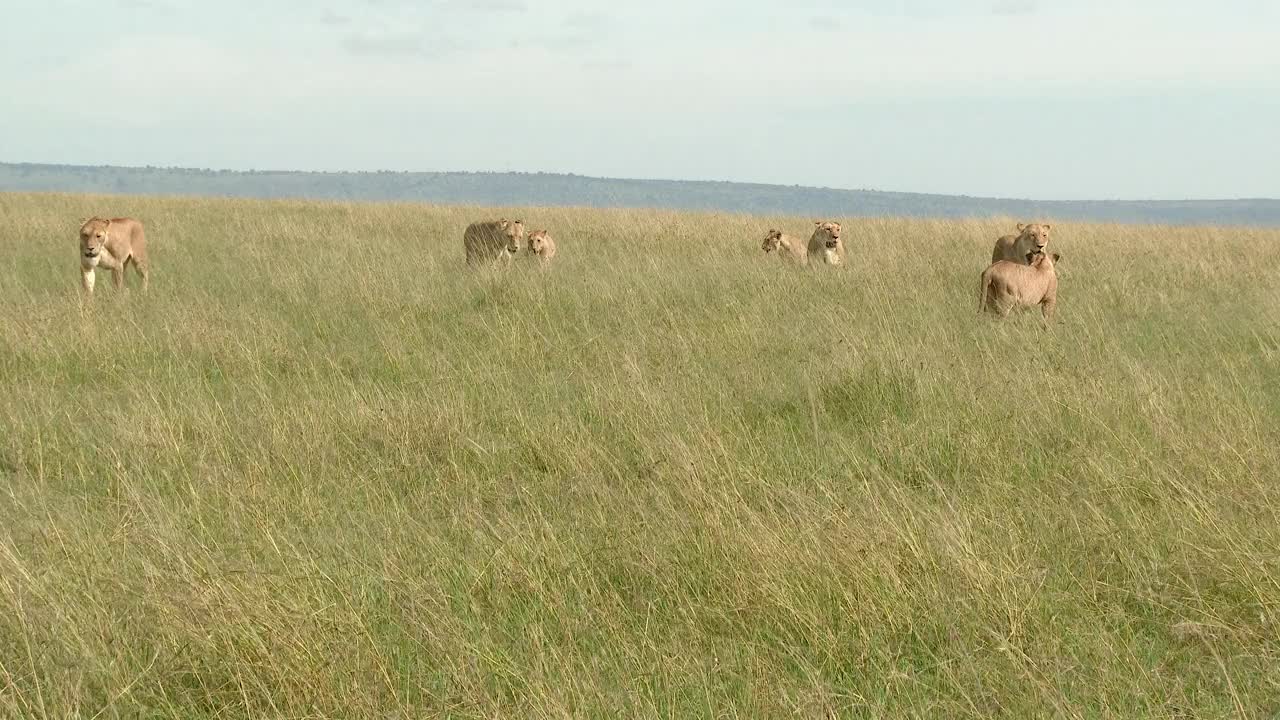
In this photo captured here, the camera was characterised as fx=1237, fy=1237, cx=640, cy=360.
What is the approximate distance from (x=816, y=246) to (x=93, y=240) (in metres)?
7.28

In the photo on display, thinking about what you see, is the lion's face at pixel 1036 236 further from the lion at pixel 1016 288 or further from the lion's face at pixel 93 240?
the lion's face at pixel 93 240

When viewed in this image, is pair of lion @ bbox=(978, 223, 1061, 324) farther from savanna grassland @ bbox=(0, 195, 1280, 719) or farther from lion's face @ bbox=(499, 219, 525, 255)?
lion's face @ bbox=(499, 219, 525, 255)

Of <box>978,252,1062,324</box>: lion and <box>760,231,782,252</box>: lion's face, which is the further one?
<box>760,231,782,252</box>: lion's face

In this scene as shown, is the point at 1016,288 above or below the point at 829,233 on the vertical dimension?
below

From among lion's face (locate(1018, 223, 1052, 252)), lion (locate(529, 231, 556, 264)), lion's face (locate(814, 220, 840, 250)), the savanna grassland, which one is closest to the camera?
the savanna grassland

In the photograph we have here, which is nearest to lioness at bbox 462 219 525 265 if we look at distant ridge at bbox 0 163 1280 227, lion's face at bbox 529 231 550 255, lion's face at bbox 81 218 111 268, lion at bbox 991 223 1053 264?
lion's face at bbox 529 231 550 255

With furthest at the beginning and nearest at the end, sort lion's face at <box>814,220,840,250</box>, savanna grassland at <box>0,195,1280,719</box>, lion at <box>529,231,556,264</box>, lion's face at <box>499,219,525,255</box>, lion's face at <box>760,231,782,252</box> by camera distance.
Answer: lion's face at <box>760,231,782,252</box> < lion's face at <box>499,219,525,255</box> < lion at <box>529,231,556,264</box> < lion's face at <box>814,220,840,250</box> < savanna grassland at <box>0,195,1280,719</box>

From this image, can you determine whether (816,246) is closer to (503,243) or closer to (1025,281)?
(503,243)

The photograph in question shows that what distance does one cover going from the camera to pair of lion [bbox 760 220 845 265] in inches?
523

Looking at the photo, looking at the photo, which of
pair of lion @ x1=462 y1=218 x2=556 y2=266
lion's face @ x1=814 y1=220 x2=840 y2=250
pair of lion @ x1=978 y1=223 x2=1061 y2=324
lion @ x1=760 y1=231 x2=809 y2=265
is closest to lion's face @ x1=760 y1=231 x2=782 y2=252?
lion @ x1=760 y1=231 x2=809 y2=265

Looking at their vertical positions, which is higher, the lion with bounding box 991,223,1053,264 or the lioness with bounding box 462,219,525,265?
the lion with bounding box 991,223,1053,264

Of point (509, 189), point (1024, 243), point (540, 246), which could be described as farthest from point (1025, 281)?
point (509, 189)

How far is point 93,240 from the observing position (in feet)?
36.0

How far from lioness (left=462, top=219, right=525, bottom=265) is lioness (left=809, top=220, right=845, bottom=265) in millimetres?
3204
